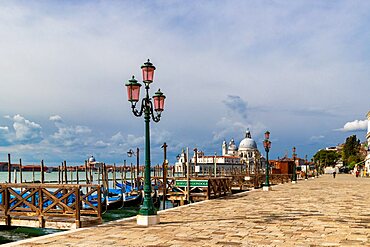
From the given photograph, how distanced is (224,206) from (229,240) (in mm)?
7486

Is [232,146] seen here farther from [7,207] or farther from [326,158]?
[7,207]

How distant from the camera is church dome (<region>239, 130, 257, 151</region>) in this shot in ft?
547

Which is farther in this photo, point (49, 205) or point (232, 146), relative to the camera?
point (232, 146)

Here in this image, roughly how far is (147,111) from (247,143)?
514 ft

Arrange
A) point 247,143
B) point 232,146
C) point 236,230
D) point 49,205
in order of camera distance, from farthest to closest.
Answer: point 232,146 < point 247,143 < point 49,205 < point 236,230

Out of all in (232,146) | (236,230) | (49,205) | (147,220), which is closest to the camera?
(236,230)

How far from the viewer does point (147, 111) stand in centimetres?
1239

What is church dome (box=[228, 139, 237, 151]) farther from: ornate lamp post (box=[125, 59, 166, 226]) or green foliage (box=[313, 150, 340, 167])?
ornate lamp post (box=[125, 59, 166, 226])

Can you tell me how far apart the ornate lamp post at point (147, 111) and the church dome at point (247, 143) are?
510 feet

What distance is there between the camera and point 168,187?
85.5ft

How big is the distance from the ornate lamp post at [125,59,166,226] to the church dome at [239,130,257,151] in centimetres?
15541

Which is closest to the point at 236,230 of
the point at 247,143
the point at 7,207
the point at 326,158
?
the point at 7,207

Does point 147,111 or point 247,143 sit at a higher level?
point 247,143

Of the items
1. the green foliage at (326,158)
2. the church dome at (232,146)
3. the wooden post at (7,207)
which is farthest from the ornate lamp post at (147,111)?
the church dome at (232,146)
